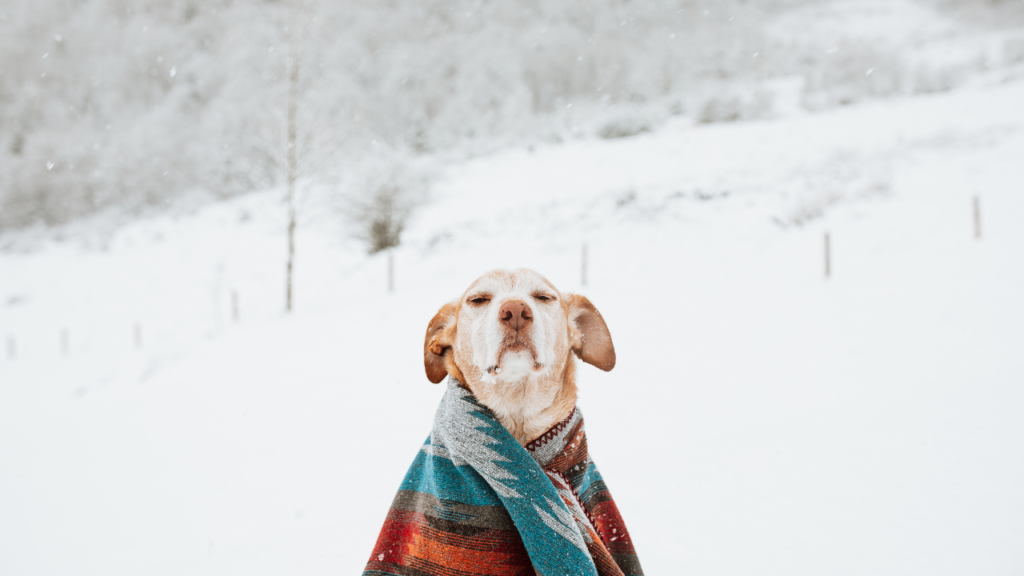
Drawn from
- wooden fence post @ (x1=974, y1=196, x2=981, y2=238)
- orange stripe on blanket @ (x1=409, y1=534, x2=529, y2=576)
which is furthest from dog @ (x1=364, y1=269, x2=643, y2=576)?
wooden fence post @ (x1=974, y1=196, x2=981, y2=238)

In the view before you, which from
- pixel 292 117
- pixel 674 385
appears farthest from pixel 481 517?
pixel 292 117

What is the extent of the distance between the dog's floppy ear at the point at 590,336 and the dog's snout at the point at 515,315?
0.47 meters

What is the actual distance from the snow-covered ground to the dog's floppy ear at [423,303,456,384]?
205 centimetres

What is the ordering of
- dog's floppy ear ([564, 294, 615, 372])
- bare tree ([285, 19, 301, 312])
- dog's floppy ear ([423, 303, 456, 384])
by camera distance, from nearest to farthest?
dog's floppy ear ([423, 303, 456, 384]) → dog's floppy ear ([564, 294, 615, 372]) → bare tree ([285, 19, 301, 312])

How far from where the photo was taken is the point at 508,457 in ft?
4.08

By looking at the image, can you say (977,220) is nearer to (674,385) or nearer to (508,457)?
(674,385)

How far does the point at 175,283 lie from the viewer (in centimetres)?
1947

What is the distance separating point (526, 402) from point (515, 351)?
0.72 ft

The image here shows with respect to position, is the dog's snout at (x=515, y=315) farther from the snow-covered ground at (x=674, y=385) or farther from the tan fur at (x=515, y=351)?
the snow-covered ground at (x=674, y=385)

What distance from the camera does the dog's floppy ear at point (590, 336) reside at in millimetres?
1985

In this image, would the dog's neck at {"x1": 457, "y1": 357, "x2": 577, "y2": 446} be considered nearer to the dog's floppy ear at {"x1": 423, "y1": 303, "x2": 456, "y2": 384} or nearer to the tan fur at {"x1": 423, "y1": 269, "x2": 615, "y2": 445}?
the tan fur at {"x1": 423, "y1": 269, "x2": 615, "y2": 445}

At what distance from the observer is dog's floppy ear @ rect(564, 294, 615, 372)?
78.2 inches

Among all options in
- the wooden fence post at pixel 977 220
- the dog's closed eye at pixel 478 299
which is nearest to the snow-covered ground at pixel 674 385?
the wooden fence post at pixel 977 220

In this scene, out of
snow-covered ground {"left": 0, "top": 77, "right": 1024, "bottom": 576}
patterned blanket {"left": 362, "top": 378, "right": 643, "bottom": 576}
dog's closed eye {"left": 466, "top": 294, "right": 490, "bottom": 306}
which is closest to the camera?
patterned blanket {"left": 362, "top": 378, "right": 643, "bottom": 576}
